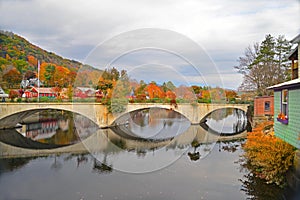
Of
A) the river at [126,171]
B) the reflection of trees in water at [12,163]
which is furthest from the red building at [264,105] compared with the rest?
the reflection of trees in water at [12,163]

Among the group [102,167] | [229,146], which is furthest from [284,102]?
[102,167]

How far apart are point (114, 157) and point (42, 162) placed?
3.81m

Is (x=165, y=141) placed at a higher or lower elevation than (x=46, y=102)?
lower

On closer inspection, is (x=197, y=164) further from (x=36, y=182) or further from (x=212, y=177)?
(x=36, y=182)

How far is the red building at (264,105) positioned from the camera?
68.9 ft

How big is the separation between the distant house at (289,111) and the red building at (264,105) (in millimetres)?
9576

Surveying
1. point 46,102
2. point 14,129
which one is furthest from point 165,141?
point 14,129

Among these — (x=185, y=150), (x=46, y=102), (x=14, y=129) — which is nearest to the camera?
(x=185, y=150)

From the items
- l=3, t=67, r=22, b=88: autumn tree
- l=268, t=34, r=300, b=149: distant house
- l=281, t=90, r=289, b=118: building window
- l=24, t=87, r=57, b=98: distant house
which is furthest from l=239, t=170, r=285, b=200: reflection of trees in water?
l=3, t=67, r=22, b=88: autumn tree

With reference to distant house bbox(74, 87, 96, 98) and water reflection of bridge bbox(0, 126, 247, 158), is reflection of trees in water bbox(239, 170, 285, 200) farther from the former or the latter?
distant house bbox(74, 87, 96, 98)

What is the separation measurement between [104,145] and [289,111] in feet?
38.2

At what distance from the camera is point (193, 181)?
10.4 meters

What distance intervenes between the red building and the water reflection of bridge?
2516 mm

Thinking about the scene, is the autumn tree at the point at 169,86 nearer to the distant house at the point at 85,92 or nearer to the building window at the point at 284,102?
the building window at the point at 284,102
